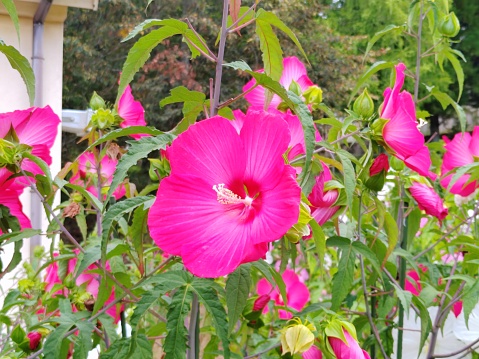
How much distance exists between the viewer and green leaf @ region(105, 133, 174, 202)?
0.51 metres

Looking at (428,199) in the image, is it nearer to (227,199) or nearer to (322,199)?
(322,199)

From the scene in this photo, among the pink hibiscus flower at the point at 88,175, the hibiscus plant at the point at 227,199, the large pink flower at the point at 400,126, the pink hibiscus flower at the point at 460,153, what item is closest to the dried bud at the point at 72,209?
the hibiscus plant at the point at 227,199

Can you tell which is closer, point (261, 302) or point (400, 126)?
point (400, 126)

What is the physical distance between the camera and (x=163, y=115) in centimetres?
585

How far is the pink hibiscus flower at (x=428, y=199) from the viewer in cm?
83

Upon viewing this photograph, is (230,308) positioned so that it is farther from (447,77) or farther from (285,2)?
(447,77)

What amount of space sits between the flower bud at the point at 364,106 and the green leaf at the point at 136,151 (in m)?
0.22

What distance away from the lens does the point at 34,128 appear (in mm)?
662

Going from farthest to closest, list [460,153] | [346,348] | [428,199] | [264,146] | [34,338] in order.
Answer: [460,153] < [428,199] < [34,338] < [346,348] < [264,146]

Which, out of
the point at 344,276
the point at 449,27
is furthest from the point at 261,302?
the point at 449,27

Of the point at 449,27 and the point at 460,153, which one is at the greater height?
the point at 449,27

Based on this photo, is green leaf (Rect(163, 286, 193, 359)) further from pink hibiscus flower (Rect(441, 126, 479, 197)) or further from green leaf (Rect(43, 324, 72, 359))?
pink hibiscus flower (Rect(441, 126, 479, 197))

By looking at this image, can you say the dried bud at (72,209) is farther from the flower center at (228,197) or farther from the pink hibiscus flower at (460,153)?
the pink hibiscus flower at (460,153)

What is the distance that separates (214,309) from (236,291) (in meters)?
0.02
